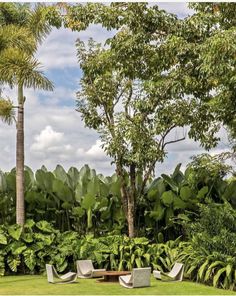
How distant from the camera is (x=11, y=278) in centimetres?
1338

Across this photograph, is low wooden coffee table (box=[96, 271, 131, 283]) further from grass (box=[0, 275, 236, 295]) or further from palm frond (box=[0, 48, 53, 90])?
palm frond (box=[0, 48, 53, 90])

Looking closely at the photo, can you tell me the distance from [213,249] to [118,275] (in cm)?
223

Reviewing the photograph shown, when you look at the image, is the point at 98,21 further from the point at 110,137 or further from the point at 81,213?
the point at 81,213

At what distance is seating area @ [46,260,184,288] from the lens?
11.3m

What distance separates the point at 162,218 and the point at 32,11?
23.4 feet

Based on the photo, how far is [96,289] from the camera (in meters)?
11.4

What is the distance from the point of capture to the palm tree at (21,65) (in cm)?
1187

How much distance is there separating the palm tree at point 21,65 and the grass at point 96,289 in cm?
262

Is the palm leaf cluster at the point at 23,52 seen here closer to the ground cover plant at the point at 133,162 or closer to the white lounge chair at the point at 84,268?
the ground cover plant at the point at 133,162

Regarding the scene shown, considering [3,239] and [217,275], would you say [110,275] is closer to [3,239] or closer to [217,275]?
[217,275]

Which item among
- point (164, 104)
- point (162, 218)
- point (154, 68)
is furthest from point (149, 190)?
point (154, 68)

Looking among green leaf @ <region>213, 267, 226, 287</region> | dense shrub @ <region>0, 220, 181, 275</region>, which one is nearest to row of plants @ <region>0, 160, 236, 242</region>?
dense shrub @ <region>0, 220, 181, 275</region>

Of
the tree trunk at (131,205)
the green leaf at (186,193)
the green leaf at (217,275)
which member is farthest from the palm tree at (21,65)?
the green leaf at (217,275)

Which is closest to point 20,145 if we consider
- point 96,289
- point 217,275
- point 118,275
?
point 118,275
